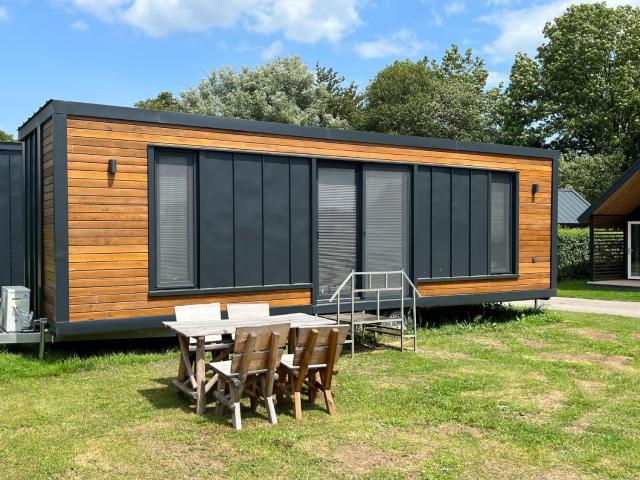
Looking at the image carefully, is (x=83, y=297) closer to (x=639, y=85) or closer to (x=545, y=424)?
(x=545, y=424)

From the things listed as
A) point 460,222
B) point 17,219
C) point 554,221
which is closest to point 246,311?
point 17,219

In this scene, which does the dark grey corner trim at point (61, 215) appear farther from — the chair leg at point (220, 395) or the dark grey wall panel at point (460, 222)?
the dark grey wall panel at point (460, 222)

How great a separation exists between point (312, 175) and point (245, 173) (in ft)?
3.49

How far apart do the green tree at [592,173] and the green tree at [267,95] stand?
463 inches

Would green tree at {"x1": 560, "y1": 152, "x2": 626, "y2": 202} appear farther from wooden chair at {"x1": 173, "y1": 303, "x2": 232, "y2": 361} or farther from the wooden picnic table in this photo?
wooden chair at {"x1": 173, "y1": 303, "x2": 232, "y2": 361}

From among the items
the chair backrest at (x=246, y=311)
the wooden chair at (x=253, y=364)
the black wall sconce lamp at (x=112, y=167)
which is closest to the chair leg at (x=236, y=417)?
the wooden chair at (x=253, y=364)

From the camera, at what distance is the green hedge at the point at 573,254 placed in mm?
22328

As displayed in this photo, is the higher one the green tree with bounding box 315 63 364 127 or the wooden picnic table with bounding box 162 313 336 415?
the green tree with bounding box 315 63 364 127

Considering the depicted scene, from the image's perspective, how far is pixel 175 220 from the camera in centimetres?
869

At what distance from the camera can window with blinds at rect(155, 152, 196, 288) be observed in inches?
337

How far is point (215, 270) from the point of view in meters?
8.92

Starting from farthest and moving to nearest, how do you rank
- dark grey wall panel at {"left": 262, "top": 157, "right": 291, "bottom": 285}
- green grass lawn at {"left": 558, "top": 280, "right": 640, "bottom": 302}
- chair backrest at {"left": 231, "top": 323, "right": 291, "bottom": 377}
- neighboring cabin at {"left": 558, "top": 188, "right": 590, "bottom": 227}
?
neighboring cabin at {"left": 558, "top": 188, "right": 590, "bottom": 227}, green grass lawn at {"left": 558, "top": 280, "right": 640, "bottom": 302}, dark grey wall panel at {"left": 262, "top": 157, "right": 291, "bottom": 285}, chair backrest at {"left": 231, "top": 323, "right": 291, "bottom": 377}

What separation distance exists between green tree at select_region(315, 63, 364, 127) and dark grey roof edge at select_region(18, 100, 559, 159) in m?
26.7

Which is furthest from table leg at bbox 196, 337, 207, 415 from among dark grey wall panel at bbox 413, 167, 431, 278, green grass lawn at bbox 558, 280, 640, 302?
green grass lawn at bbox 558, 280, 640, 302
